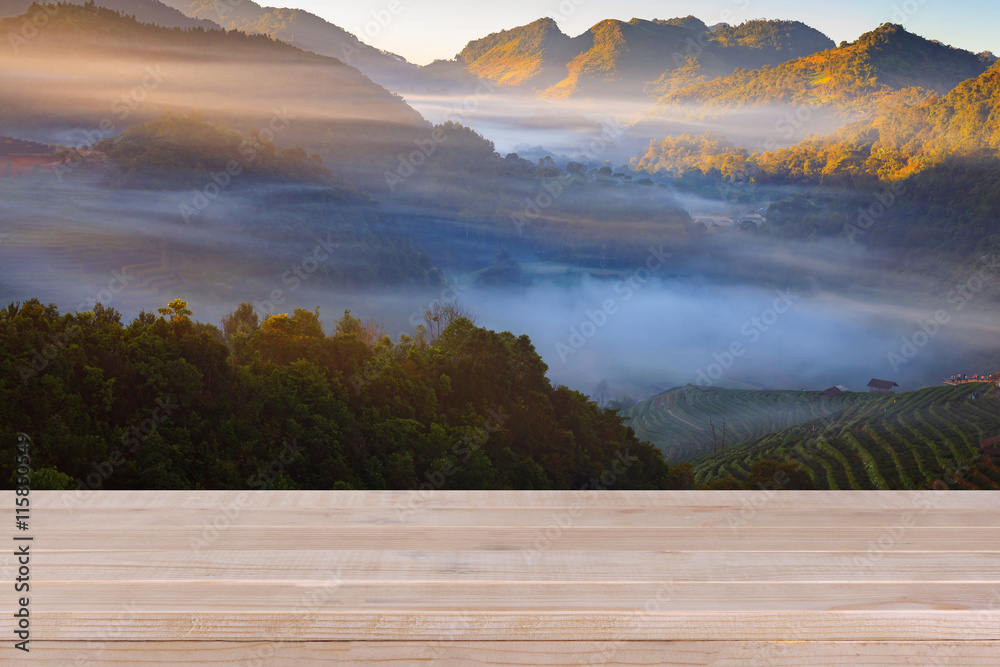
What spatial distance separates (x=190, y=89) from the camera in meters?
28.2

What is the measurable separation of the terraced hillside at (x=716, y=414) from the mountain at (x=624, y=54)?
19867 mm

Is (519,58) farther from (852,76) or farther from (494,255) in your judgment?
(852,76)

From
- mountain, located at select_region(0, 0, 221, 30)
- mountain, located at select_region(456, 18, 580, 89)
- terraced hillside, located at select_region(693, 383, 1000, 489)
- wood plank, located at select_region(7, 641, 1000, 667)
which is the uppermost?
mountain, located at select_region(456, 18, 580, 89)

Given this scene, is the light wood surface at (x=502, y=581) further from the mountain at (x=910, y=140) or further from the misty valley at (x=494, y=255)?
the mountain at (x=910, y=140)

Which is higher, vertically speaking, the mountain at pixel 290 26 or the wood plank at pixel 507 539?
the mountain at pixel 290 26

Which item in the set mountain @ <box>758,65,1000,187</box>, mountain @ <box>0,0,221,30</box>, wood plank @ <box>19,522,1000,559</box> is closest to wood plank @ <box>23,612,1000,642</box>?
wood plank @ <box>19,522,1000,559</box>

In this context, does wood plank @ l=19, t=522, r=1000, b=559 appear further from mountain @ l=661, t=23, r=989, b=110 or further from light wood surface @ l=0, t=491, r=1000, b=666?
mountain @ l=661, t=23, r=989, b=110

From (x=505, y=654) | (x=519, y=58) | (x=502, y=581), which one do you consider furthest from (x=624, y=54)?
(x=505, y=654)

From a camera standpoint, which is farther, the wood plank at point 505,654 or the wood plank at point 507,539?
the wood plank at point 507,539

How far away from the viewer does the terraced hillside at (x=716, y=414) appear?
3328 centimetres

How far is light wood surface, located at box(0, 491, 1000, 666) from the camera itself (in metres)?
0.67

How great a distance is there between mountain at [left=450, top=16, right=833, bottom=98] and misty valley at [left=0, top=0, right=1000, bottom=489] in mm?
271

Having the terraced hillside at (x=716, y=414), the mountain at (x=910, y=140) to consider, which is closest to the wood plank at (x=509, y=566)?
the terraced hillside at (x=716, y=414)

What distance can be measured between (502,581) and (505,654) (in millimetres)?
131
